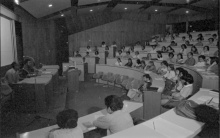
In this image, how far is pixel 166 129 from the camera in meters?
2.01

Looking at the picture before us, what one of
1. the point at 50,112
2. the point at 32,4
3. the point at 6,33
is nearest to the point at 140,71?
the point at 50,112

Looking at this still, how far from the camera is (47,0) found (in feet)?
22.7

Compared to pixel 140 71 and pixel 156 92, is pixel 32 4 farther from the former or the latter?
pixel 156 92

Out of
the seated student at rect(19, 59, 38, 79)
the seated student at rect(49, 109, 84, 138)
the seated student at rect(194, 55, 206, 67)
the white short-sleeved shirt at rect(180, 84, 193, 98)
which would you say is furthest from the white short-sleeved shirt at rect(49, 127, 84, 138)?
the seated student at rect(194, 55, 206, 67)

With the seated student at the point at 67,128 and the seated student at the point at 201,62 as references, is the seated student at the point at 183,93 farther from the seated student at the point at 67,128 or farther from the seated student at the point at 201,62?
the seated student at the point at 201,62

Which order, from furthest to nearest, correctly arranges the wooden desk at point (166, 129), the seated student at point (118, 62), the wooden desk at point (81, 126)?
the seated student at point (118, 62)
the wooden desk at point (81, 126)
the wooden desk at point (166, 129)

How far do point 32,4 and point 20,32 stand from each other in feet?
6.15

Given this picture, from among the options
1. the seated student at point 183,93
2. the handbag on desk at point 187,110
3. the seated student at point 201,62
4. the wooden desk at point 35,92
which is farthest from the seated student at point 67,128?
the seated student at point 201,62

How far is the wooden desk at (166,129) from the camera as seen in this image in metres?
1.89

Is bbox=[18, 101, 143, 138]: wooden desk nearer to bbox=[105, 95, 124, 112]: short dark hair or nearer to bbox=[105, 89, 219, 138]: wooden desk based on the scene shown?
bbox=[105, 95, 124, 112]: short dark hair

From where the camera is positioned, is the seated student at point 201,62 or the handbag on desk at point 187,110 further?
the seated student at point 201,62

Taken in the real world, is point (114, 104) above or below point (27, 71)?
below

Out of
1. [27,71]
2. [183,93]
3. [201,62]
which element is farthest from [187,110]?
[27,71]

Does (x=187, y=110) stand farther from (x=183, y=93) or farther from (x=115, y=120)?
(x=183, y=93)
